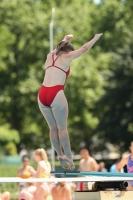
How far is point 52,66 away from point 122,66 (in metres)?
29.3

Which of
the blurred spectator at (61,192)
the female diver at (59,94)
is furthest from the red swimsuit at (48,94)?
the blurred spectator at (61,192)

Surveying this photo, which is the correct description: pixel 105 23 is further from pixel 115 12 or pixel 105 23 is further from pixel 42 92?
pixel 42 92

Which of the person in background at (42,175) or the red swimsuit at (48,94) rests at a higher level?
the red swimsuit at (48,94)

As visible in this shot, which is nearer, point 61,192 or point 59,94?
point 59,94

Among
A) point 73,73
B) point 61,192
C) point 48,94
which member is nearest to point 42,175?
point 61,192

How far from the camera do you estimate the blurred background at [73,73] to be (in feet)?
122

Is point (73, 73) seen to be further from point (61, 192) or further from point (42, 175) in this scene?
point (42, 175)

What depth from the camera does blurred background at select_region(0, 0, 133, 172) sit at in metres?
37.2

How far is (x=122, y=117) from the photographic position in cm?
3716

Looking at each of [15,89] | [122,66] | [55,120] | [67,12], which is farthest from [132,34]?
[55,120]

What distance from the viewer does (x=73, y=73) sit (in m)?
38.5

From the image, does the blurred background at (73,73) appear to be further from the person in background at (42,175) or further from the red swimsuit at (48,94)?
the red swimsuit at (48,94)

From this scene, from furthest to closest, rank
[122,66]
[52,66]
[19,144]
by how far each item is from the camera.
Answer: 1. [19,144]
2. [122,66]
3. [52,66]

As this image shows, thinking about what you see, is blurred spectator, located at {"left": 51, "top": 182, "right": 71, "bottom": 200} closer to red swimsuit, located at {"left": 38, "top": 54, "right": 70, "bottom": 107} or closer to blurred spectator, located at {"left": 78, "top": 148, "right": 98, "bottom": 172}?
blurred spectator, located at {"left": 78, "top": 148, "right": 98, "bottom": 172}
